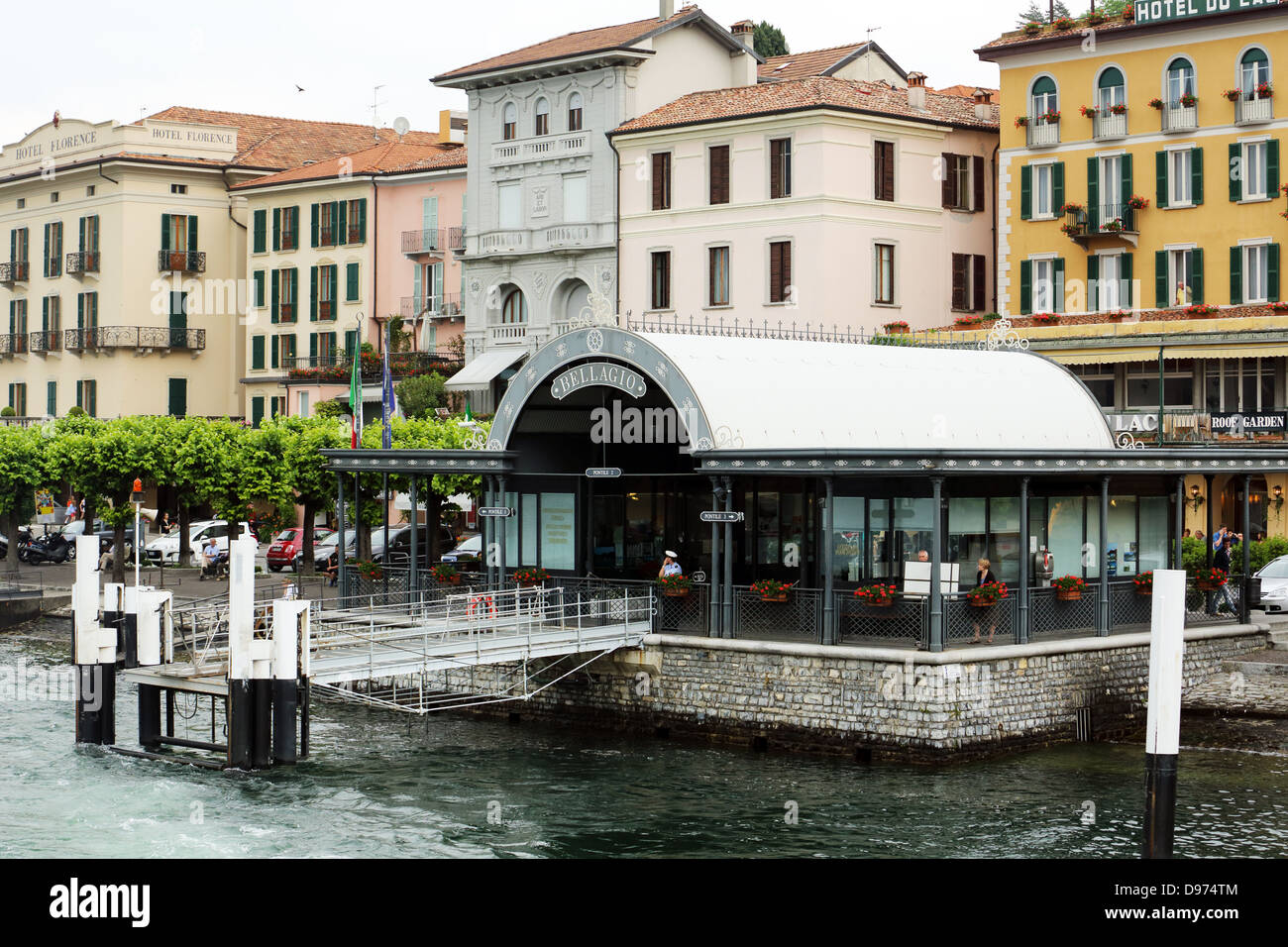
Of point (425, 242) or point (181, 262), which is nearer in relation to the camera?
point (425, 242)

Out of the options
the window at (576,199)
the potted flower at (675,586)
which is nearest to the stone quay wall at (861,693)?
the potted flower at (675,586)

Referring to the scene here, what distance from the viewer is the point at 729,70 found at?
7212 centimetres

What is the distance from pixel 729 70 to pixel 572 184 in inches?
311

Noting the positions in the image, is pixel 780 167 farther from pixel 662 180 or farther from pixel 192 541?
pixel 192 541

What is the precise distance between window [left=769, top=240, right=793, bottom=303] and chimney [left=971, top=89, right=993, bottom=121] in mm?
9081

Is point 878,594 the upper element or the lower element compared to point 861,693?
upper

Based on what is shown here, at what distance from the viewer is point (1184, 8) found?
56938 millimetres

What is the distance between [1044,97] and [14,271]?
51.9 m

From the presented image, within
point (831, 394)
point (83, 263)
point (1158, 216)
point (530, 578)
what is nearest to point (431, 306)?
point (83, 263)

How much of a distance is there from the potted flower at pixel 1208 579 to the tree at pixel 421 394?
1458 inches

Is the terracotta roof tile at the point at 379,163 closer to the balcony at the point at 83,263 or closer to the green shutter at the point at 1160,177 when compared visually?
the balcony at the point at 83,263

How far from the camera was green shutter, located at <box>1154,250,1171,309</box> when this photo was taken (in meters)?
58.2

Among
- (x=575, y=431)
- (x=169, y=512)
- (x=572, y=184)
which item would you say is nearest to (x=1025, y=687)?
(x=575, y=431)
